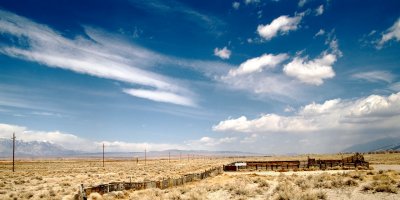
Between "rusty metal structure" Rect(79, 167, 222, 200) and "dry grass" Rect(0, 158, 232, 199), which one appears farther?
"dry grass" Rect(0, 158, 232, 199)

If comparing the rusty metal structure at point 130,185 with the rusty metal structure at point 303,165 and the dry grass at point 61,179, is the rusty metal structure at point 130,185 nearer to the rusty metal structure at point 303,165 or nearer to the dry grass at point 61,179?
the dry grass at point 61,179

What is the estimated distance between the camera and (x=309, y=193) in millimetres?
18172

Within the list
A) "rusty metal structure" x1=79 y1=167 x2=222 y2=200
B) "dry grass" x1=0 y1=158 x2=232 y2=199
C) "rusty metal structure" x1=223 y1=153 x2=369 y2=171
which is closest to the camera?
"rusty metal structure" x1=79 y1=167 x2=222 y2=200

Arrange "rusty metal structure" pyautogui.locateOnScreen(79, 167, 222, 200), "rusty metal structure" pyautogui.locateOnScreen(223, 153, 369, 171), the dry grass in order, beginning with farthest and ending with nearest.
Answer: "rusty metal structure" pyautogui.locateOnScreen(223, 153, 369, 171) → the dry grass → "rusty metal structure" pyautogui.locateOnScreen(79, 167, 222, 200)

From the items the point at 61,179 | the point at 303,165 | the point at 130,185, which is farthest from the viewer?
the point at 303,165

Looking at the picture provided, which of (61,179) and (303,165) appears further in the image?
(303,165)

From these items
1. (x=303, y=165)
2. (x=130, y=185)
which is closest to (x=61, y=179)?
(x=130, y=185)

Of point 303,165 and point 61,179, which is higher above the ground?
point 303,165

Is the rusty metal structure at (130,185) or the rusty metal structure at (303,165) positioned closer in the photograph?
the rusty metal structure at (130,185)

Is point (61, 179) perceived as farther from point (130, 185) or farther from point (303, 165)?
point (303, 165)

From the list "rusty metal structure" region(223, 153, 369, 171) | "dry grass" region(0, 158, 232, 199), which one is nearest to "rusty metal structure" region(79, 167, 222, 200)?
"dry grass" region(0, 158, 232, 199)

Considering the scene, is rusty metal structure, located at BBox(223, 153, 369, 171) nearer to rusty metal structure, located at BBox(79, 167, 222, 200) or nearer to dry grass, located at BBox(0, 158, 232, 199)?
dry grass, located at BBox(0, 158, 232, 199)

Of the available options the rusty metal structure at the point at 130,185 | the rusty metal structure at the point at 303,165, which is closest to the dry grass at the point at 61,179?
the rusty metal structure at the point at 130,185

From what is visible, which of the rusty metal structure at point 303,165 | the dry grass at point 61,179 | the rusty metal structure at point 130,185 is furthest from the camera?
the rusty metal structure at point 303,165
